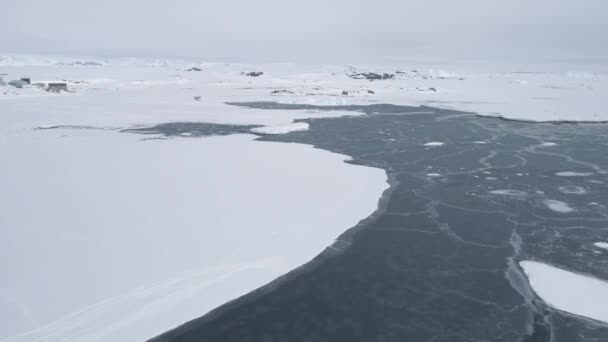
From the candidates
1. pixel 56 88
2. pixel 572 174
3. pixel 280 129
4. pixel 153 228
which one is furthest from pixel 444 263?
pixel 56 88

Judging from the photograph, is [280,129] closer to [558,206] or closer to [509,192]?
[509,192]

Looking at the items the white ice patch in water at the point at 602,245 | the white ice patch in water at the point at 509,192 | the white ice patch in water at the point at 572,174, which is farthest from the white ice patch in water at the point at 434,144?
the white ice patch in water at the point at 602,245

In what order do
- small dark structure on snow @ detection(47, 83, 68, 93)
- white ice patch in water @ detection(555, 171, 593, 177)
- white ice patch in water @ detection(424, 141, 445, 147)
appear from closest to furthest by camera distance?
1. white ice patch in water @ detection(555, 171, 593, 177)
2. white ice patch in water @ detection(424, 141, 445, 147)
3. small dark structure on snow @ detection(47, 83, 68, 93)

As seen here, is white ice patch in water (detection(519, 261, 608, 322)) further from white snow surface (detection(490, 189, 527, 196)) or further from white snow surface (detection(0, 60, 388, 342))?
white snow surface (detection(490, 189, 527, 196))

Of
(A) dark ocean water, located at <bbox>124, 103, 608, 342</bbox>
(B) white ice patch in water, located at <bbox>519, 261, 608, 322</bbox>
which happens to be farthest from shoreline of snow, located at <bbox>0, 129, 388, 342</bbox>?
(B) white ice patch in water, located at <bbox>519, 261, 608, 322</bbox>

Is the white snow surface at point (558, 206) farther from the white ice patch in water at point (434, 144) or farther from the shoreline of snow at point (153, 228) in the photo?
the white ice patch in water at point (434, 144)

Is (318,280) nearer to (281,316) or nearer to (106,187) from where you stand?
(281,316)

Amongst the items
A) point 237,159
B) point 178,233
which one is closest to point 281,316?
point 178,233
